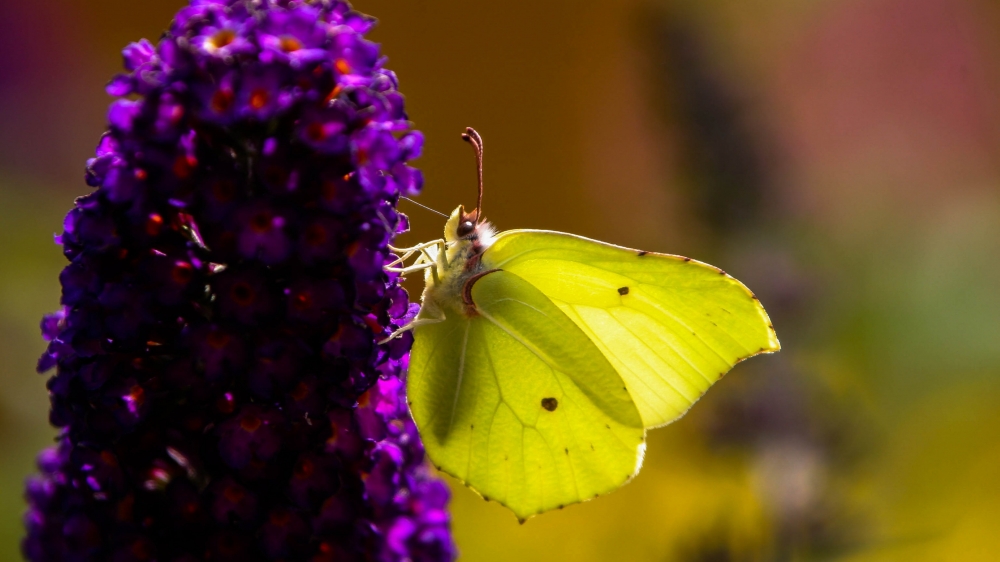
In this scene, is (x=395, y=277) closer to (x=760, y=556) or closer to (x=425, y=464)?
(x=425, y=464)

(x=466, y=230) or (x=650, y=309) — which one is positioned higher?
(x=466, y=230)

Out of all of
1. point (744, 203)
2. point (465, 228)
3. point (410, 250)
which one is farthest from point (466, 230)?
point (744, 203)

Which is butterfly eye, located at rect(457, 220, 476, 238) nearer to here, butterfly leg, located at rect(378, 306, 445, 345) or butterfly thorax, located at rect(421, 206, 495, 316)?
butterfly thorax, located at rect(421, 206, 495, 316)

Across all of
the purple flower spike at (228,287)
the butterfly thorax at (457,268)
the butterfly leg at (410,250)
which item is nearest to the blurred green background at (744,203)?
the butterfly thorax at (457,268)

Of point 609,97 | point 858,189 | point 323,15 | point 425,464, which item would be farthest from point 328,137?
point 609,97

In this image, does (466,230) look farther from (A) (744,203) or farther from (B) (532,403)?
(A) (744,203)

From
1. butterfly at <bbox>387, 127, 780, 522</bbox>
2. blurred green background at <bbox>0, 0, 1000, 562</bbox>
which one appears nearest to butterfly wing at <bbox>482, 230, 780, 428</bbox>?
butterfly at <bbox>387, 127, 780, 522</bbox>
